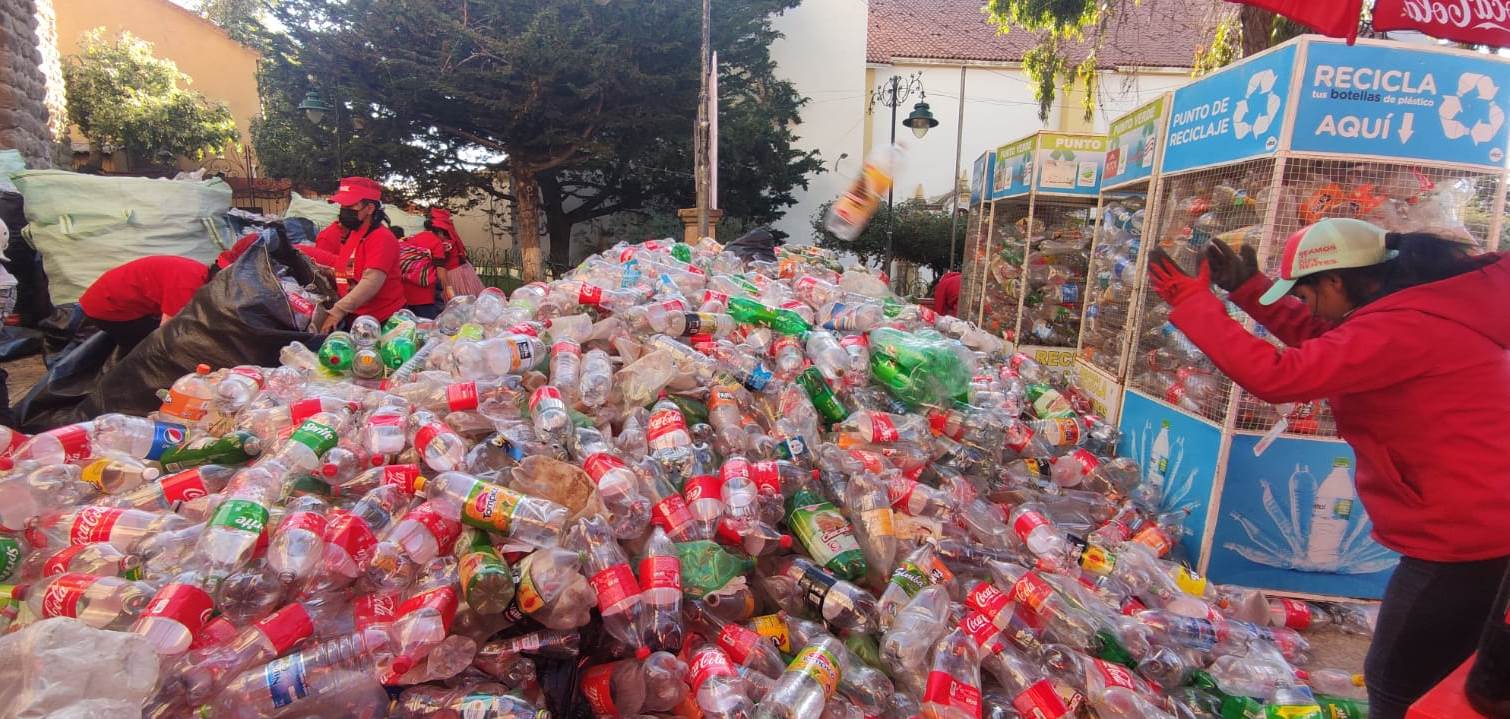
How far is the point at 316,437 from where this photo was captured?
2.85 metres

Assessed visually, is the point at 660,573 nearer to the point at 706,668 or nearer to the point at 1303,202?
the point at 706,668

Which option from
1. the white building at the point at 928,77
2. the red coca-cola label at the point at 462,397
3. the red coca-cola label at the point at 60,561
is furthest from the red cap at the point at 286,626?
the white building at the point at 928,77

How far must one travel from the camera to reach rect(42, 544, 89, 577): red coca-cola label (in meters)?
2.18

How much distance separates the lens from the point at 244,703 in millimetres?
1753

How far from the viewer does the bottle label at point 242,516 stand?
7.16ft

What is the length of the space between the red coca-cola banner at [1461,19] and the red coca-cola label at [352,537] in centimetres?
447

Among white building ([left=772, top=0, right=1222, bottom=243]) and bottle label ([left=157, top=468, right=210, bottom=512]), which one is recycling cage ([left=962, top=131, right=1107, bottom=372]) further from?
white building ([left=772, top=0, right=1222, bottom=243])

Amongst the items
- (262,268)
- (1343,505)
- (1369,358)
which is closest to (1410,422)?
(1369,358)

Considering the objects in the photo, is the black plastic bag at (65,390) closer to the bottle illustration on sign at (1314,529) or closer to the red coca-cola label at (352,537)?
the red coca-cola label at (352,537)

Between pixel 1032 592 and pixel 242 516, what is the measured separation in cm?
265

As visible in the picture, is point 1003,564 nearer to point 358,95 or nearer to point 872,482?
point 872,482

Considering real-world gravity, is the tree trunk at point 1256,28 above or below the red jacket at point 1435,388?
above

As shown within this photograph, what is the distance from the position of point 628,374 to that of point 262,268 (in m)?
2.78

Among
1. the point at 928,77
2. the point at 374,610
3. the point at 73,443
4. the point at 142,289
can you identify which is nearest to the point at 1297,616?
the point at 374,610
